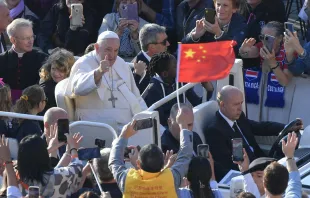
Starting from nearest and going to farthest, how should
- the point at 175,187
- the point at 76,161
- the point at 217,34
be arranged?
1. the point at 175,187
2. the point at 76,161
3. the point at 217,34

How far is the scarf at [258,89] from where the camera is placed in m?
12.8

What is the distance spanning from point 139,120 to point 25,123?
6.54 feet

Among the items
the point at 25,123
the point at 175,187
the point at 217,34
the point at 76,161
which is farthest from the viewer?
the point at 217,34

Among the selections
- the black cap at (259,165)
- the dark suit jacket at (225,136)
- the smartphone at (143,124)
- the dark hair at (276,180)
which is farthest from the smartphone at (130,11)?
the dark hair at (276,180)

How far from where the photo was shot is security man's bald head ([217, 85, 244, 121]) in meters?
11.4

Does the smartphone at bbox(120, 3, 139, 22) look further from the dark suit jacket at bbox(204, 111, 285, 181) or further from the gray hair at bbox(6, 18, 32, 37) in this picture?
the dark suit jacket at bbox(204, 111, 285, 181)

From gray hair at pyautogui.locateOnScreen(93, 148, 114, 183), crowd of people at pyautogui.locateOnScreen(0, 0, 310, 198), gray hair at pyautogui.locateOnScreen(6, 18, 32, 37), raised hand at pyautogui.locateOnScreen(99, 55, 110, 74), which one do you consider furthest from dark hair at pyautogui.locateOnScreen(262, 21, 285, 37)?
gray hair at pyautogui.locateOnScreen(93, 148, 114, 183)

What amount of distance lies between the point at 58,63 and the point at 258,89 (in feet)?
7.36

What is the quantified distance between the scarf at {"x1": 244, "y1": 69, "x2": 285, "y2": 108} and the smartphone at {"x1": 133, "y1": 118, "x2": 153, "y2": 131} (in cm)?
306

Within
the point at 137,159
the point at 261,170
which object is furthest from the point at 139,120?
the point at 261,170

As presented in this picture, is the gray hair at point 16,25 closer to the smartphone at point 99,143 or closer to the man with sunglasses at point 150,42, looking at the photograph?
the man with sunglasses at point 150,42

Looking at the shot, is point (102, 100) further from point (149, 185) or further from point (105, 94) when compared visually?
point (149, 185)

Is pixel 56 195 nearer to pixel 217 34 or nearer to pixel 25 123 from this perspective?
pixel 25 123

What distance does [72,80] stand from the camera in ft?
37.9
